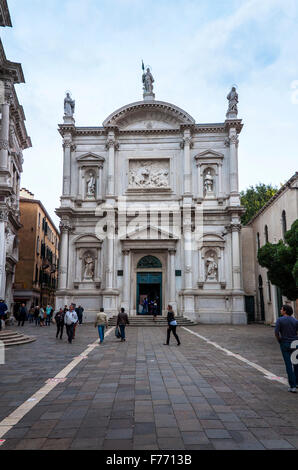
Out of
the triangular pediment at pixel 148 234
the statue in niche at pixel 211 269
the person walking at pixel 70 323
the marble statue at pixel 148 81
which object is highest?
the marble statue at pixel 148 81

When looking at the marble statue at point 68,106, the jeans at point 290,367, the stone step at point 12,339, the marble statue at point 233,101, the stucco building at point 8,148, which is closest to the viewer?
the jeans at point 290,367

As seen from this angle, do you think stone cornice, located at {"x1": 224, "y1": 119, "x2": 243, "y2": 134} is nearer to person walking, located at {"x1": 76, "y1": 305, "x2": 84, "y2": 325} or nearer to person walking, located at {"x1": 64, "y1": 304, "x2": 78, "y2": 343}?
person walking, located at {"x1": 76, "y1": 305, "x2": 84, "y2": 325}

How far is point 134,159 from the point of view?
31.7 m

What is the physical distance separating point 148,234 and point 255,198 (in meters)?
19.8

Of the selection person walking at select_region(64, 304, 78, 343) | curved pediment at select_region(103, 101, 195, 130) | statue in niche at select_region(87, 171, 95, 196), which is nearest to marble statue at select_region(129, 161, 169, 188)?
statue in niche at select_region(87, 171, 95, 196)

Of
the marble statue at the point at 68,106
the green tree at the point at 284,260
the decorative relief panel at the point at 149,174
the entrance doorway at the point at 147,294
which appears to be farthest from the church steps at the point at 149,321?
the marble statue at the point at 68,106

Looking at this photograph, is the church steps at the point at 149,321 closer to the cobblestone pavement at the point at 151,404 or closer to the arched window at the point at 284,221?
the arched window at the point at 284,221

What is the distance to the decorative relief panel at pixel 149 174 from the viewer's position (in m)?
31.4

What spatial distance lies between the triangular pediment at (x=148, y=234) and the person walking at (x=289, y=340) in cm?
2160

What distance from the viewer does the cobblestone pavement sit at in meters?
5.01

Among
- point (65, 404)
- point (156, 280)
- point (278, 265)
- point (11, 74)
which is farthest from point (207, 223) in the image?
point (65, 404)

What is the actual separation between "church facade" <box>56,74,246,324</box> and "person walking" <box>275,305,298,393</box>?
20310 millimetres
